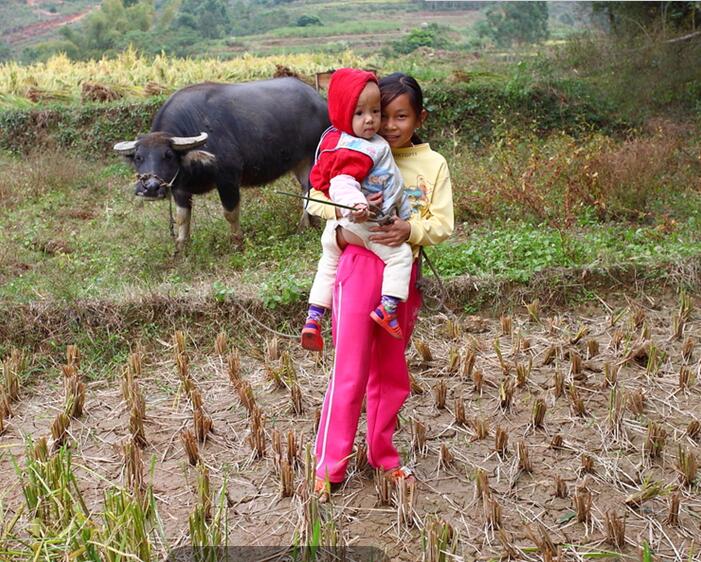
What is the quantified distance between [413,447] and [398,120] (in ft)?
4.71

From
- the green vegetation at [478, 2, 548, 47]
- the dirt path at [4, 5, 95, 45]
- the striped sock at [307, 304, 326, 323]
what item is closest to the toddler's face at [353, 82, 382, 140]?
the striped sock at [307, 304, 326, 323]

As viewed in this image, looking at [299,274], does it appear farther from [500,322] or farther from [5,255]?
[5,255]

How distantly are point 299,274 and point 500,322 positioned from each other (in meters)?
1.37

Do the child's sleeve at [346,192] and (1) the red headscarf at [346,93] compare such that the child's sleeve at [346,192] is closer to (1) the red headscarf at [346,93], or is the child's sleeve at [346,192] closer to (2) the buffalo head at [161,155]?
(1) the red headscarf at [346,93]

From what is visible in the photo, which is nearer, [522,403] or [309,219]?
[522,403]

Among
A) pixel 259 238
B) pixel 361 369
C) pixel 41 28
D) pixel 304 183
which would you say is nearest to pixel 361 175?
A: pixel 361 369

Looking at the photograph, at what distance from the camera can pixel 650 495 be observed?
296cm

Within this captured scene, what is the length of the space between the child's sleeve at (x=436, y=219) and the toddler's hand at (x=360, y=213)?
22 cm

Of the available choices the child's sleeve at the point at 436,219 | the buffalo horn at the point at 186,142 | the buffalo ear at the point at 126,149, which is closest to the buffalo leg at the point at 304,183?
the buffalo horn at the point at 186,142

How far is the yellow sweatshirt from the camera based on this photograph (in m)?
2.76

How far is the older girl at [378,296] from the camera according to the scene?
8.93 ft

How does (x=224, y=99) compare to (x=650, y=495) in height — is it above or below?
above

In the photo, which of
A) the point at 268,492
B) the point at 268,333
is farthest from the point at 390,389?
the point at 268,333

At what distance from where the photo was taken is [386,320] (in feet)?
8.89
